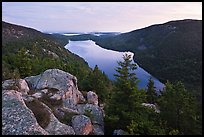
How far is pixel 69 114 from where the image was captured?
47.3 ft

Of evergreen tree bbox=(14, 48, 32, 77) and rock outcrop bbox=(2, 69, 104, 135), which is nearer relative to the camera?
rock outcrop bbox=(2, 69, 104, 135)

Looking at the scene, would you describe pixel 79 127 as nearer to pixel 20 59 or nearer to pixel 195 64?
pixel 20 59

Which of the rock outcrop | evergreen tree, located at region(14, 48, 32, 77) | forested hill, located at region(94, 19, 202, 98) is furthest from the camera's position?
forested hill, located at region(94, 19, 202, 98)

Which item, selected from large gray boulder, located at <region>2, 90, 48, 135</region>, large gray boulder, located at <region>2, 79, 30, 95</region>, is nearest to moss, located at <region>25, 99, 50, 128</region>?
large gray boulder, located at <region>2, 90, 48, 135</region>

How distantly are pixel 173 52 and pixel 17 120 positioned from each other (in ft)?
335

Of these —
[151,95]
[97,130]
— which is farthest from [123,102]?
[151,95]

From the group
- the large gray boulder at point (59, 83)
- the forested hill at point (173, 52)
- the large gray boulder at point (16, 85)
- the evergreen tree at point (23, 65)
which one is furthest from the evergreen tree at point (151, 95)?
the large gray boulder at point (16, 85)

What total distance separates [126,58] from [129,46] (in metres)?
138

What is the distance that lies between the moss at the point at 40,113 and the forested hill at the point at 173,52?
147 feet

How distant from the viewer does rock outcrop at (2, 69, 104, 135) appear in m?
10.8

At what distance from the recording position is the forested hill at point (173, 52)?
75562mm

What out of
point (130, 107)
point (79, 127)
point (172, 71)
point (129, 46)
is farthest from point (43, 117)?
point (129, 46)

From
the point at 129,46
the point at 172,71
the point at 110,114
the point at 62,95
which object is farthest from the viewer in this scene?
the point at 129,46

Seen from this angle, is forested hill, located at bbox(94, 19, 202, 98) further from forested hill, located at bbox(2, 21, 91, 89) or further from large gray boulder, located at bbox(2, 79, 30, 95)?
large gray boulder, located at bbox(2, 79, 30, 95)
